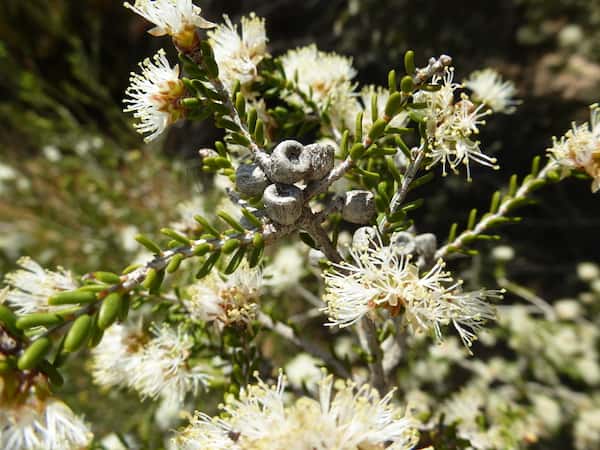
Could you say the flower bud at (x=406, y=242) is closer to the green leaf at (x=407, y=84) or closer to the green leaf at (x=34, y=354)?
the green leaf at (x=407, y=84)

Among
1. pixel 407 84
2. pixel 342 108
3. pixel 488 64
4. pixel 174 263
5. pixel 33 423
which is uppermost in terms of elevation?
pixel 488 64

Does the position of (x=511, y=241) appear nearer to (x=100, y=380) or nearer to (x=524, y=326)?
(x=524, y=326)

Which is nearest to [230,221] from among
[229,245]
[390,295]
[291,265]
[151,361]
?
[229,245]

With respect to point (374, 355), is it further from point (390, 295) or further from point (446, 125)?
point (446, 125)

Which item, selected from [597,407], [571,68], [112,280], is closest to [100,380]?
[112,280]

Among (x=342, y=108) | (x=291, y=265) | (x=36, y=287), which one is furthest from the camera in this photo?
(x=291, y=265)

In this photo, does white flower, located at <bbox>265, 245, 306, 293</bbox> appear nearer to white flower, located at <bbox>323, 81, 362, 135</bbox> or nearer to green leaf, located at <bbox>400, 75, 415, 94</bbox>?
white flower, located at <bbox>323, 81, 362, 135</bbox>
